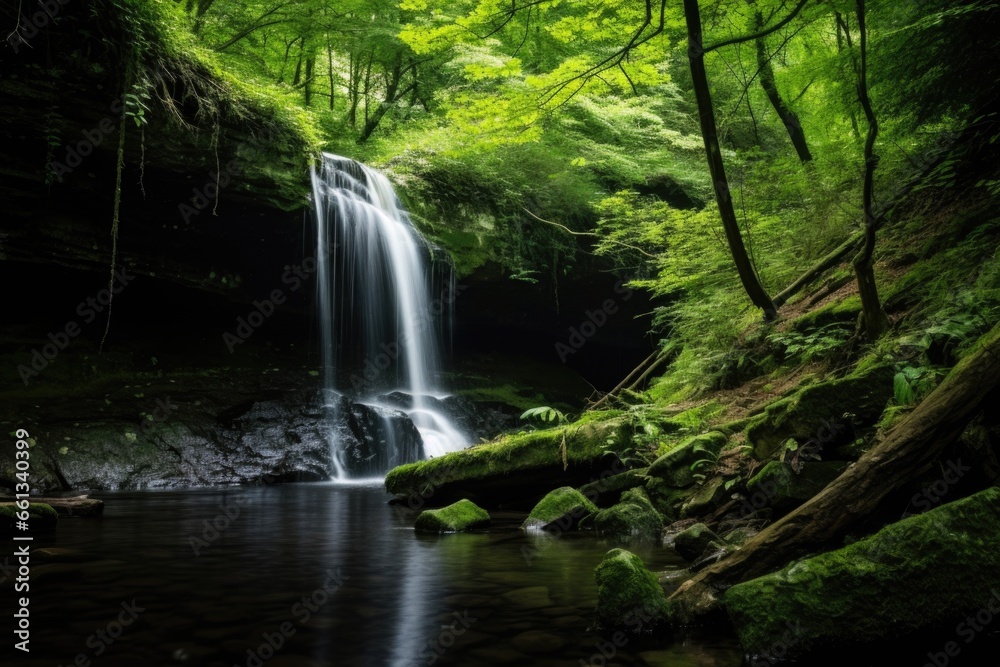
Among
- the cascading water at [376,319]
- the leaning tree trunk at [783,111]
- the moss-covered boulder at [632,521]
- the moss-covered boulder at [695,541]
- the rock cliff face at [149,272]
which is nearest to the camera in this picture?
the moss-covered boulder at [695,541]

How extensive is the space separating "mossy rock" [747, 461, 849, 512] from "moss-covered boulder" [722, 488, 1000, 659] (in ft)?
4.56

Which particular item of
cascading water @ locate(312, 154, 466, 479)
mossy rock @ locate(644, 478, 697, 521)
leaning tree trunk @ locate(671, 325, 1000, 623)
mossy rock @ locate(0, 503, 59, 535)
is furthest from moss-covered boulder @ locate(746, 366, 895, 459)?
cascading water @ locate(312, 154, 466, 479)

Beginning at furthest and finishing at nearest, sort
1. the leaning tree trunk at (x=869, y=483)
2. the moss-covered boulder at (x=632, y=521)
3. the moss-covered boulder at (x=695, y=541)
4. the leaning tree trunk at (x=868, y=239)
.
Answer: the moss-covered boulder at (x=632, y=521)
the leaning tree trunk at (x=868, y=239)
the moss-covered boulder at (x=695, y=541)
the leaning tree trunk at (x=869, y=483)

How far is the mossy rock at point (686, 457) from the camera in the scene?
20.2ft

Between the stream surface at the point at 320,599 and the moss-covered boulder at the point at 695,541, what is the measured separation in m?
0.16

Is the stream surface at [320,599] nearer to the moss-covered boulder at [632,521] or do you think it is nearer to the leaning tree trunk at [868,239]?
the moss-covered boulder at [632,521]

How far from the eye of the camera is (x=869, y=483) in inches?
126

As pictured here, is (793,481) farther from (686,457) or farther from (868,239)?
(868,239)

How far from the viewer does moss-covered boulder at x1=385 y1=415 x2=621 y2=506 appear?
289 inches

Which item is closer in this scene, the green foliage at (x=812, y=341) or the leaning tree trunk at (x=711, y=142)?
the leaning tree trunk at (x=711, y=142)

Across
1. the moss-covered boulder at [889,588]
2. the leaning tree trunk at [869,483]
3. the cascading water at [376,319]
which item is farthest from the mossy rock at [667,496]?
the cascading water at [376,319]

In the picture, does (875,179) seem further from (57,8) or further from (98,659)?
(57,8)

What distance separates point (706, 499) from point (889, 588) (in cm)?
277

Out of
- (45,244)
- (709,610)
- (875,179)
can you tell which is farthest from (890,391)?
(45,244)
